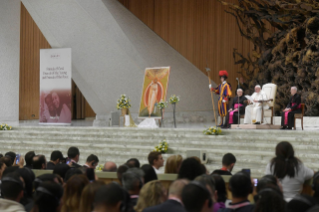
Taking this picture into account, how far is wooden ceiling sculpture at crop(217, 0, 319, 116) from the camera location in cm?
1032

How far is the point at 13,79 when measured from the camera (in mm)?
12703

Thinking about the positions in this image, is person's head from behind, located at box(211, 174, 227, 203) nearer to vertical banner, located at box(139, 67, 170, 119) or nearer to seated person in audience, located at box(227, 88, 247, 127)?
seated person in audience, located at box(227, 88, 247, 127)

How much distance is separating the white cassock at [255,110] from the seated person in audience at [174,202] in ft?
22.6

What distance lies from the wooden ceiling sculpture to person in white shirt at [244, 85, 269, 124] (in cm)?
197

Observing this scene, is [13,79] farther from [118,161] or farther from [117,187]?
[117,187]

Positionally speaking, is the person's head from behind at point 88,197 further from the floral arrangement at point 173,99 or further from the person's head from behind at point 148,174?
the floral arrangement at point 173,99

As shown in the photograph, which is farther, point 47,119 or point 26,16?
point 26,16

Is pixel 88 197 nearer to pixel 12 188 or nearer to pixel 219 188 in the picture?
pixel 12 188

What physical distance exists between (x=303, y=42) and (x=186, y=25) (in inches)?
174

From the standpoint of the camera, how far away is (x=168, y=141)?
28.3ft

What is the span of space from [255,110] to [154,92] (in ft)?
9.68

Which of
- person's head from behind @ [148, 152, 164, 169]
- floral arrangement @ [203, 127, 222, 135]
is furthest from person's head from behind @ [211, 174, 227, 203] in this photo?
floral arrangement @ [203, 127, 222, 135]

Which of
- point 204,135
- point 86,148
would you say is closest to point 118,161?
point 86,148

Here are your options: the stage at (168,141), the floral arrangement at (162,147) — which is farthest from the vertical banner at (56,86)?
the floral arrangement at (162,147)
